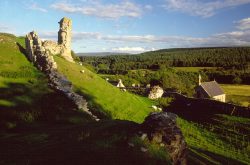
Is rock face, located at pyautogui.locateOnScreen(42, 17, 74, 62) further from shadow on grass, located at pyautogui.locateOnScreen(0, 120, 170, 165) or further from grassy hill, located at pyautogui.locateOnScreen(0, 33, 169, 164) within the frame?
shadow on grass, located at pyautogui.locateOnScreen(0, 120, 170, 165)

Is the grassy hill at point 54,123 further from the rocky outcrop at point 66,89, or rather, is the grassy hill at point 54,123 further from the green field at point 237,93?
the green field at point 237,93

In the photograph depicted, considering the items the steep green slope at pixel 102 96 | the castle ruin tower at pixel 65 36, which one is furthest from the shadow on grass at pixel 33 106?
the castle ruin tower at pixel 65 36

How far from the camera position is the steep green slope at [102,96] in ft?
127

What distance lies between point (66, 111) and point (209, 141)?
81.7 feet

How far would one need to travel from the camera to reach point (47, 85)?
35.4m

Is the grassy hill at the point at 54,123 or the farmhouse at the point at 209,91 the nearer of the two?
the grassy hill at the point at 54,123

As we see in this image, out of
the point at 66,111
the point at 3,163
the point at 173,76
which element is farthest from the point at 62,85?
the point at 173,76

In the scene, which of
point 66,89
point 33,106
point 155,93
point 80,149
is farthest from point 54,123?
point 155,93

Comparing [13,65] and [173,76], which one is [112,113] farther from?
[173,76]

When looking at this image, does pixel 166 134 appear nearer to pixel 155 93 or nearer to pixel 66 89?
pixel 66 89

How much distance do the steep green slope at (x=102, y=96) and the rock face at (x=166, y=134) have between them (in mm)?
17924

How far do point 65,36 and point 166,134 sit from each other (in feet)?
119

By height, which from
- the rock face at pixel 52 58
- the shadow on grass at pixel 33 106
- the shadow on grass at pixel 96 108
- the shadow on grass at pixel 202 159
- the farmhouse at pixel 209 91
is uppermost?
the rock face at pixel 52 58

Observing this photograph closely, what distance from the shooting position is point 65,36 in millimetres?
51375
